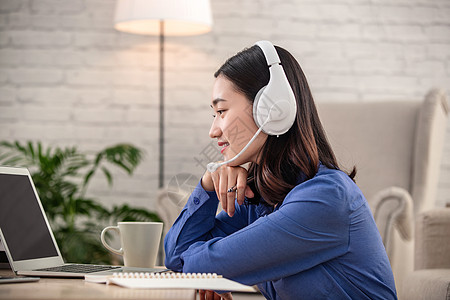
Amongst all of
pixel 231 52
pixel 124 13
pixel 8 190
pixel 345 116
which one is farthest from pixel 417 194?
pixel 8 190

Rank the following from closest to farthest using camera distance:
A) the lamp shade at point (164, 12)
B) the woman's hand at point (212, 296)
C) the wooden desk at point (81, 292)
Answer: the wooden desk at point (81, 292), the woman's hand at point (212, 296), the lamp shade at point (164, 12)

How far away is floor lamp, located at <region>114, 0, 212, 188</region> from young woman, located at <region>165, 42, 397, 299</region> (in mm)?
1671

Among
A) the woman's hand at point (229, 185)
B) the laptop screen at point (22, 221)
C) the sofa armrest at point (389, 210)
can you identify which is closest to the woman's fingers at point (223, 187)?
the woman's hand at point (229, 185)

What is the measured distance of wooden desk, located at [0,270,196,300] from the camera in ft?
2.15

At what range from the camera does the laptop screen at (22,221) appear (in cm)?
107

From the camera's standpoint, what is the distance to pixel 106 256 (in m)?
2.75

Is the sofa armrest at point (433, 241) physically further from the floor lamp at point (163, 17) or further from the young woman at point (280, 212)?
the floor lamp at point (163, 17)

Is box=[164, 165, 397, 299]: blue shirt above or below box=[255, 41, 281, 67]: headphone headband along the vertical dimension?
below

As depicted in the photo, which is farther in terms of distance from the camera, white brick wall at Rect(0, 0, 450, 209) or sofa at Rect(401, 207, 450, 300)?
white brick wall at Rect(0, 0, 450, 209)

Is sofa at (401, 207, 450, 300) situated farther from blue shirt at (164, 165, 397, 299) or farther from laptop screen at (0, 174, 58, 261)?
laptop screen at (0, 174, 58, 261)

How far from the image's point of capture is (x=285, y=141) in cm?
118

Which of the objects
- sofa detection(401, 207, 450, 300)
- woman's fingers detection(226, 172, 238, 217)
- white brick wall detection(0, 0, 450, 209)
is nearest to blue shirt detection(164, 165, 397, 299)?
woman's fingers detection(226, 172, 238, 217)

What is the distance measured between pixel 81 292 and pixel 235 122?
0.56m

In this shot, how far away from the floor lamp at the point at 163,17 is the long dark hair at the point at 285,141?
5.49ft
